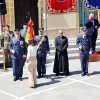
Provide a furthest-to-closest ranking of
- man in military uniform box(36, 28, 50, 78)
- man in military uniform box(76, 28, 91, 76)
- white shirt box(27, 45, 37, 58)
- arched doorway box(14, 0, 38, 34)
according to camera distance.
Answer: arched doorway box(14, 0, 38, 34)
man in military uniform box(76, 28, 91, 76)
man in military uniform box(36, 28, 50, 78)
white shirt box(27, 45, 37, 58)

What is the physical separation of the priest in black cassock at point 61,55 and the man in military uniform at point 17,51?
1.23m

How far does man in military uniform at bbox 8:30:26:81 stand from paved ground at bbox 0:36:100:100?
1.46 ft

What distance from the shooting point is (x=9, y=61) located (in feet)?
47.6

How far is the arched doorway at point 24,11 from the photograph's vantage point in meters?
19.1

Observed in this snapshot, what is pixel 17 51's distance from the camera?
12273 mm

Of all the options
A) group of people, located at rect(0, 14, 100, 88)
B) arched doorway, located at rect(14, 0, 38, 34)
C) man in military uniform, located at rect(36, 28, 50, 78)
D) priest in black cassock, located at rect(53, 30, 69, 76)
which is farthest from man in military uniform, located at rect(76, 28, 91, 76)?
arched doorway, located at rect(14, 0, 38, 34)

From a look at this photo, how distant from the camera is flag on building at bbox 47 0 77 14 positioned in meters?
15.2

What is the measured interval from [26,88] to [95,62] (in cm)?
449

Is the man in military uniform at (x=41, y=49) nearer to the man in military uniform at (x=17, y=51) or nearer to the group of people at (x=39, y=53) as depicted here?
the group of people at (x=39, y=53)

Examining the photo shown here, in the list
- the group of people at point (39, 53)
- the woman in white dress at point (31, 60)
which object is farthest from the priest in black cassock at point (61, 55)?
the woman in white dress at point (31, 60)

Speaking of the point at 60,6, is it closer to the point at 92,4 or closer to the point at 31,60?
the point at 92,4

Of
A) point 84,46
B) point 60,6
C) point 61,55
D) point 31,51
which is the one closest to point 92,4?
point 60,6

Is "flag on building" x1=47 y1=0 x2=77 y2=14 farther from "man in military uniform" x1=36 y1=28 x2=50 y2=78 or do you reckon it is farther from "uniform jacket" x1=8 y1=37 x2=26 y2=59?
"uniform jacket" x1=8 y1=37 x2=26 y2=59

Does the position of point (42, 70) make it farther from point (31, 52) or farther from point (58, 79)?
point (31, 52)
